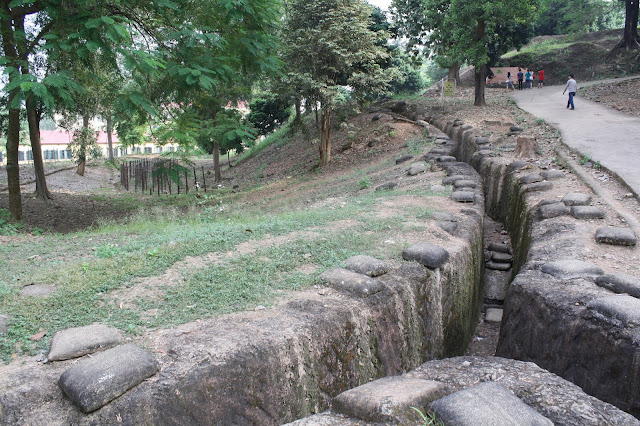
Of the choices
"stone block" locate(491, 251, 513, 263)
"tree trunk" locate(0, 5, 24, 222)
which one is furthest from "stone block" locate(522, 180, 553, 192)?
"tree trunk" locate(0, 5, 24, 222)

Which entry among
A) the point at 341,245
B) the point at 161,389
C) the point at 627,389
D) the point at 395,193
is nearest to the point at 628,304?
the point at 627,389

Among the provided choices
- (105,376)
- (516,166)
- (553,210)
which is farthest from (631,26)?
(105,376)

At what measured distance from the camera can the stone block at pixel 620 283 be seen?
11.0 feet

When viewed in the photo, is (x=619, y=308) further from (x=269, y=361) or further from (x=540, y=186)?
(x=540, y=186)

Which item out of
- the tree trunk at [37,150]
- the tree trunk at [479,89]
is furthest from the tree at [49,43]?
the tree trunk at [479,89]

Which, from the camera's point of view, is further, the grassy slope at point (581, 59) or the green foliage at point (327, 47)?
the grassy slope at point (581, 59)

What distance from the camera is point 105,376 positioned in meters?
→ 2.21

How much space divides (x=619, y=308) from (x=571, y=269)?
83 centimetres

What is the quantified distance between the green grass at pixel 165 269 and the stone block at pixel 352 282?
0.54ft

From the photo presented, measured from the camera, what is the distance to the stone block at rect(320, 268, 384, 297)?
11.4ft

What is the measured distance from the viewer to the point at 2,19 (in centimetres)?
743

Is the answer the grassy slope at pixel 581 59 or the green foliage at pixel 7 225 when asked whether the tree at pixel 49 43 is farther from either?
the grassy slope at pixel 581 59

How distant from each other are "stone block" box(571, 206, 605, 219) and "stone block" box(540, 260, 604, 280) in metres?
1.65

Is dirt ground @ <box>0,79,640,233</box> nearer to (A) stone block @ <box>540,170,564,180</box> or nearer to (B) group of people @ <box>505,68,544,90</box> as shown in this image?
(A) stone block @ <box>540,170,564,180</box>
